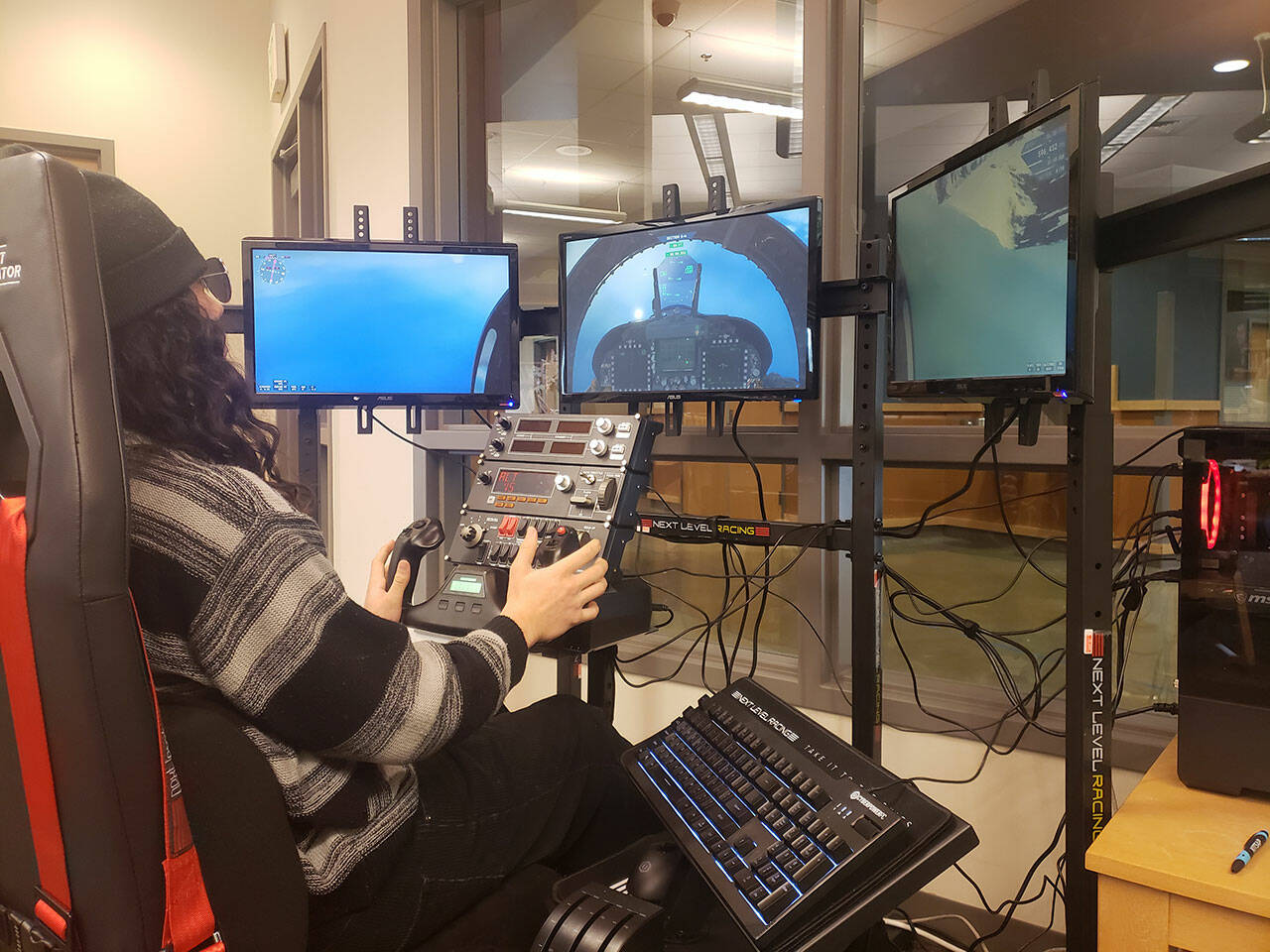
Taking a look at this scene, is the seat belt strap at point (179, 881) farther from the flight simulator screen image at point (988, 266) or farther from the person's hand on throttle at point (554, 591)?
the flight simulator screen image at point (988, 266)

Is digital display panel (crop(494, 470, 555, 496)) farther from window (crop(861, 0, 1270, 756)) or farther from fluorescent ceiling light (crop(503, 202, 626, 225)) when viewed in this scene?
fluorescent ceiling light (crop(503, 202, 626, 225))

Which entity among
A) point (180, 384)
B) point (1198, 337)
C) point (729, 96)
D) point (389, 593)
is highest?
point (729, 96)

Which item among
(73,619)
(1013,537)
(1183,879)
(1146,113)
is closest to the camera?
(73,619)

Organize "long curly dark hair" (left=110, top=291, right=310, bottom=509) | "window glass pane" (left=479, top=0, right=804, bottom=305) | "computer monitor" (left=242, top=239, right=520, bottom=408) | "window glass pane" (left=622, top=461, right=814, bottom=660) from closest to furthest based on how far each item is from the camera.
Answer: "long curly dark hair" (left=110, top=291, right=310, bottom=509) → "computer monitor" (left=242, top=239, right=520, bottom=408) → "window glass pane" (left=622, top=461, right=814, bottom=660) → "window glass pane" (left=479, top=0, right=804, bottom=305)

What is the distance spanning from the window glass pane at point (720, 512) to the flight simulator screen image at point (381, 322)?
50 cm

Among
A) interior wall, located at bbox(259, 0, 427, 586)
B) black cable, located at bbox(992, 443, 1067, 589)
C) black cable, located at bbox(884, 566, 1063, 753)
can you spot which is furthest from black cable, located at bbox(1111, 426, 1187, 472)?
interior wall, located at bbox(259, 0, 427, 586)

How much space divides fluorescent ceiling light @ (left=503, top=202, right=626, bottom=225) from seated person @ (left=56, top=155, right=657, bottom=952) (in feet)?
6.64

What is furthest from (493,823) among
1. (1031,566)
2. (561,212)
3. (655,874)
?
(561,212)

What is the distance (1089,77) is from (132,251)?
6.27ft

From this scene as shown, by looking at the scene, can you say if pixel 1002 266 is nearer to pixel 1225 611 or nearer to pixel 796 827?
pixel 1225 611

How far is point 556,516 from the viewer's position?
4.37 feet

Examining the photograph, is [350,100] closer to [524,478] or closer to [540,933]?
[524,478]

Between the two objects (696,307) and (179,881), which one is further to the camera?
(696,307)

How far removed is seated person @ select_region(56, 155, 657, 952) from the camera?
31.2 inches
